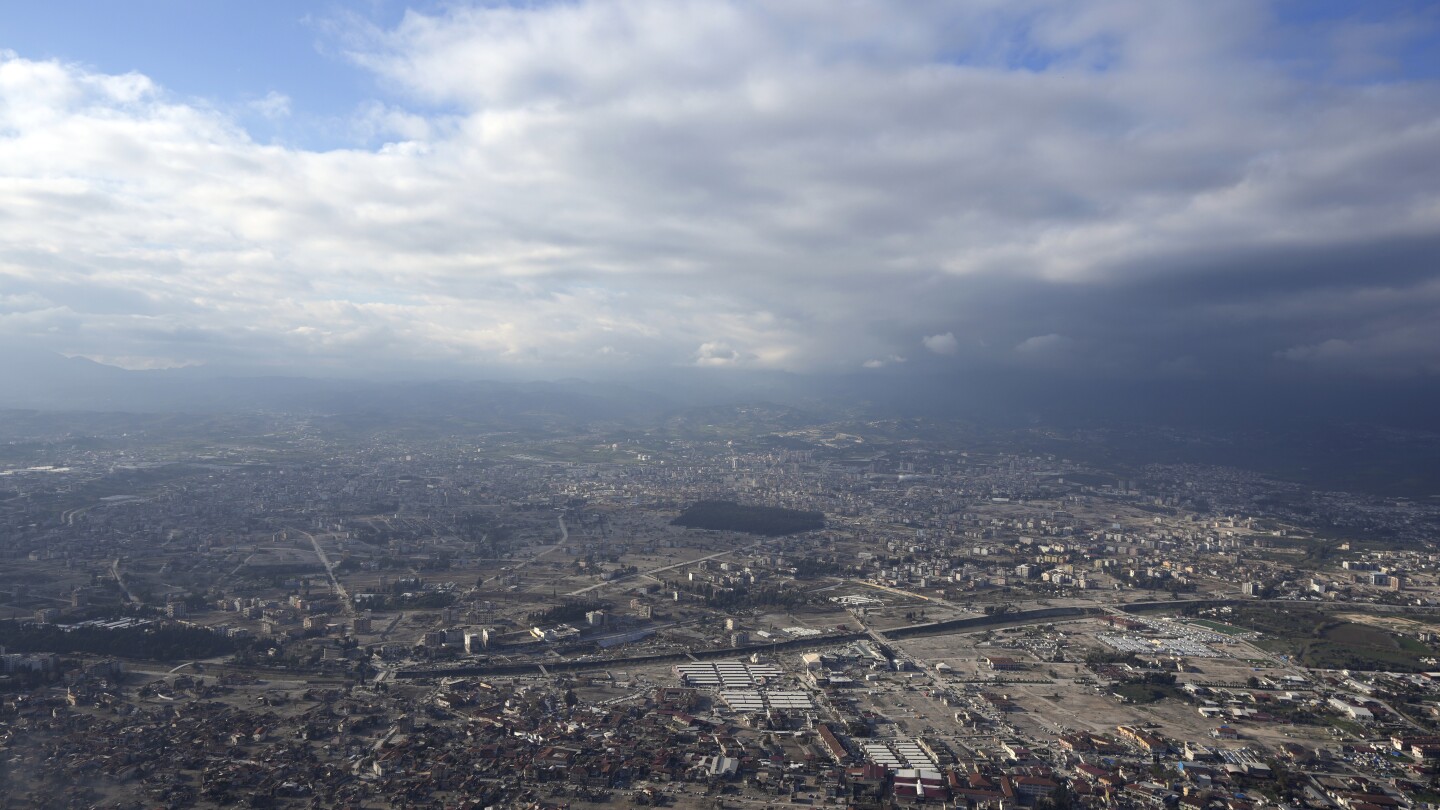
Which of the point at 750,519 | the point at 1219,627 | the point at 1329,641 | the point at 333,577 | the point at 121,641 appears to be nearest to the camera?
the point at 121,641

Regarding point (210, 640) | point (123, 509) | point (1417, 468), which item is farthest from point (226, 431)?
point (1417, 468)

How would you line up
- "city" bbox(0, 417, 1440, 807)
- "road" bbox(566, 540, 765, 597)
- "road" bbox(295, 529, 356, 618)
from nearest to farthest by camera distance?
"city" bbox(0, 417, 1440, 807) → "road" bbox(295, 529, 356, 618) → "road" bbox(566, 540, 765, 597)

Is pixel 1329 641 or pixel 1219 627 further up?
pixel 1329 641

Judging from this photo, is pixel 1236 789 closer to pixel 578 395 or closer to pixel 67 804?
pixel 67 804

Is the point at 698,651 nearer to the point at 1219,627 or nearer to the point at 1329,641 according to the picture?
the point at 1219,627

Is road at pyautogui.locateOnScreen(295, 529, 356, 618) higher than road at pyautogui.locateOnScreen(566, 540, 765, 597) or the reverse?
higher

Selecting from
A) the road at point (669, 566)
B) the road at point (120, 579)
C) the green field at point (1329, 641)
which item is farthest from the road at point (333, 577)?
the green field at point (1329, 641)

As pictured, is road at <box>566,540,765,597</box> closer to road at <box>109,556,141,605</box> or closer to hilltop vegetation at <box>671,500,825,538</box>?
hilltop vegetation at <box>671,500,825,538</box>

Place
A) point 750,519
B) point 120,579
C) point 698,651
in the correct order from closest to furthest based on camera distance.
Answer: point 698,651 < point 120,579 < point 750,519

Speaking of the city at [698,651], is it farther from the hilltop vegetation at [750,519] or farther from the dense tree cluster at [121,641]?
the hilltop vegetation at [750,519]

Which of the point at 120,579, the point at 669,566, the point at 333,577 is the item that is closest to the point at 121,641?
the point at 120,579

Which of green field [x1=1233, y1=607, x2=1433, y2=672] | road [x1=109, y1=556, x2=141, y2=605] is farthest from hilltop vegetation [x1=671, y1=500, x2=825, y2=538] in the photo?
road [x1=109, y1=556, x2=141, y2=605]

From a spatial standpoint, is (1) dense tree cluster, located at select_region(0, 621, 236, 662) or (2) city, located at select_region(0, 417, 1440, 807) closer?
(2) city, located at select_region(0, 417, 1440, 807)
